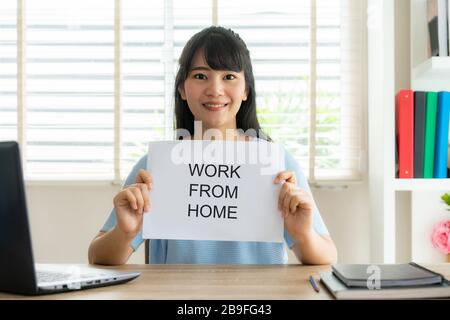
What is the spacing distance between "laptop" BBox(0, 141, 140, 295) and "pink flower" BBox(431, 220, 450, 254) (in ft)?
5.03

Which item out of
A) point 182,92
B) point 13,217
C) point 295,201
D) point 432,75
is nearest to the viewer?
point 13,217

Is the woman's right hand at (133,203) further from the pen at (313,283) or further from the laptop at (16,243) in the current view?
the pen at (313,283)

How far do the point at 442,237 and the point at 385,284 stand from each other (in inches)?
53.2

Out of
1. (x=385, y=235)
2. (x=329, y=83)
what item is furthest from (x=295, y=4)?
(x=385, y=235)

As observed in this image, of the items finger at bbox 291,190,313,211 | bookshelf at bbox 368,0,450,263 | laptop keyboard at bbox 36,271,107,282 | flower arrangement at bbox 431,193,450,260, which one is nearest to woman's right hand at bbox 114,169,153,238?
laptop keyboard at bbox 36,271,107,282

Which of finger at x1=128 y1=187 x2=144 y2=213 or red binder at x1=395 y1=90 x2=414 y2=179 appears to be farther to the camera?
red binder at x1=395 y1=90 x2=414 y2=179

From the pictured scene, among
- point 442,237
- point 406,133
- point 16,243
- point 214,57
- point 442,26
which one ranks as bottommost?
point 442,237

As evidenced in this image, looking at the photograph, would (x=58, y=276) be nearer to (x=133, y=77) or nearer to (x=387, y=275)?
(x=387, y=275)

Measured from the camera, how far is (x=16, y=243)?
0.83 m

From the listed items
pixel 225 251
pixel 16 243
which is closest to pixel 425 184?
pixel 225 251

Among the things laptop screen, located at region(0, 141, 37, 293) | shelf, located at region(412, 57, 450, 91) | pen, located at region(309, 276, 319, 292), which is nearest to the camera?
laptop screen, located at region(0, 141, 37, 293)

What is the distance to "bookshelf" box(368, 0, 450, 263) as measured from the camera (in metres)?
2.00

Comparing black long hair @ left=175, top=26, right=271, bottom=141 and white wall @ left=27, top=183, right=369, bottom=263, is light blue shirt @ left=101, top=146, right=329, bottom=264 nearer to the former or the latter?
black long hair @ left=175, top=26, right=271, bottom=141

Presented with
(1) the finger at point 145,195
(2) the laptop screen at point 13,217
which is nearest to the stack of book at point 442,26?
(1) the finger at point 145,195
